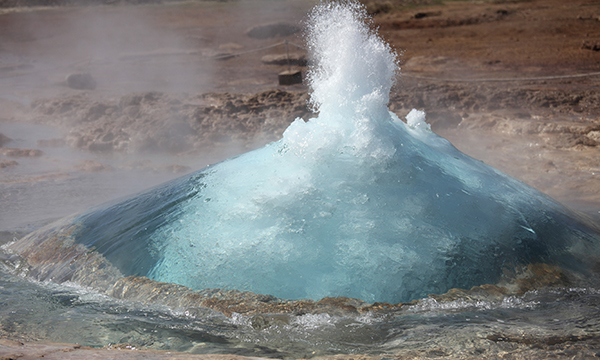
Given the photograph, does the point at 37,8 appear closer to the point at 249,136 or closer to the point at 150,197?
the point at 249,136

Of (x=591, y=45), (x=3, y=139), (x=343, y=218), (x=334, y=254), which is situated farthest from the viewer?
(x=591, y=45)

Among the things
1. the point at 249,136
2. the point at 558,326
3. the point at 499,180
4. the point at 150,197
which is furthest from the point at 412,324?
the point at 249,136

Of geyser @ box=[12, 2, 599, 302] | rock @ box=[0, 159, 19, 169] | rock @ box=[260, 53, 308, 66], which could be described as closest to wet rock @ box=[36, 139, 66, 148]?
rock @ box=[0, 159, 19, 169]

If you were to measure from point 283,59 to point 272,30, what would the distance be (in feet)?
10.3

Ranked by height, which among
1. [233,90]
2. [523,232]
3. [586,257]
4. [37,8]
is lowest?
[586,257]

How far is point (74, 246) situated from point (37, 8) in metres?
16.1

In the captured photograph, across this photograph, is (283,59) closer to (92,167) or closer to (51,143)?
(51,143)

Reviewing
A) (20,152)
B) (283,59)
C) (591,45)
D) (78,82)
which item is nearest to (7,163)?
(20,152)

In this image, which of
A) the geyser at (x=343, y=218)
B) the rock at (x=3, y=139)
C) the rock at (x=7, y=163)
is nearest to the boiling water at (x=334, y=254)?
the geyser at (x=343, y=218)

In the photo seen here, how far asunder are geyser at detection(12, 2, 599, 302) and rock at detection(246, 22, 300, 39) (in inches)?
427

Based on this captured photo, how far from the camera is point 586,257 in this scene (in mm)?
2391

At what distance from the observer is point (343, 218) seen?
89.1 inches

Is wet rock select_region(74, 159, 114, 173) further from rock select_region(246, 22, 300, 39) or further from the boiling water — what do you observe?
rock select_region(246, 22, 300, 39)

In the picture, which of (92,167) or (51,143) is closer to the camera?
(92,167)
